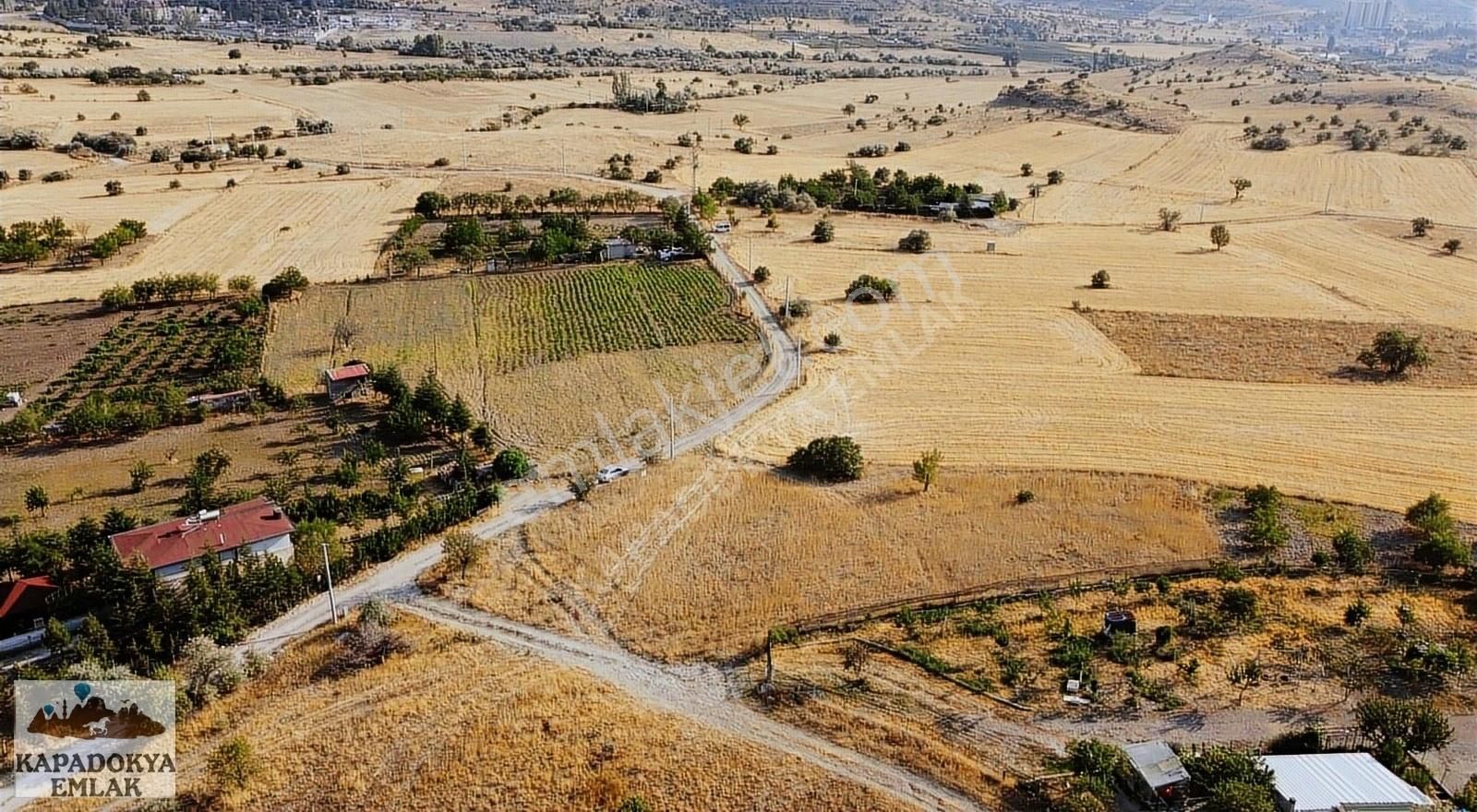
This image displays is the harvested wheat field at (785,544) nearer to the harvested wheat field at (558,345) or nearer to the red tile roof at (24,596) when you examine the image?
the harvested wheat field at (558,345)

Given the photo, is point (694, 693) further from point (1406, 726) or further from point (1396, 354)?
point (1396, 354)

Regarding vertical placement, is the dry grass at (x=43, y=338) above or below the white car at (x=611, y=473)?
above

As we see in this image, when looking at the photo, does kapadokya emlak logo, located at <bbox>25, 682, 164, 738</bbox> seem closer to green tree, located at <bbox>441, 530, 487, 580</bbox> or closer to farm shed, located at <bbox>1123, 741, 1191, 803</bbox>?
green tree, located at <bbox>441, 530, 487, 580</bbox>

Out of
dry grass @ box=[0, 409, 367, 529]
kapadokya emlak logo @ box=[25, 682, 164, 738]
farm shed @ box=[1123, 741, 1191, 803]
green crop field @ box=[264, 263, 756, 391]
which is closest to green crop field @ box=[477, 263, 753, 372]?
green crop field @ box=[264, 263, 756, 391]

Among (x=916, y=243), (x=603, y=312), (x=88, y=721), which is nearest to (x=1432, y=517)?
(x=603, y=312)

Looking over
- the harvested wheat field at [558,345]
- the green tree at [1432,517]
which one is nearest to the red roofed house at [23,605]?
the harvested wheat field at [558,345]

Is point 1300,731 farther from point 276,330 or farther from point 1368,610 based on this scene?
point 276,330
